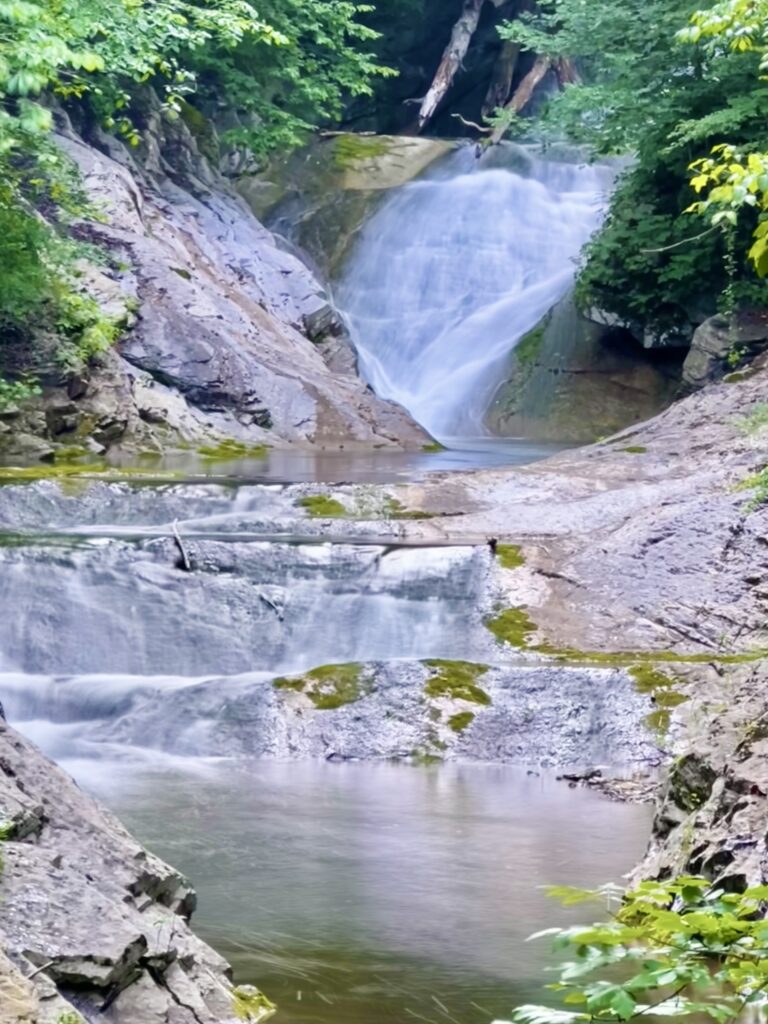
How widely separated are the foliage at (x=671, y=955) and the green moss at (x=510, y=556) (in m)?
9.63

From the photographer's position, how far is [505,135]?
3362cm

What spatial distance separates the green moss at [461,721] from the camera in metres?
10.3

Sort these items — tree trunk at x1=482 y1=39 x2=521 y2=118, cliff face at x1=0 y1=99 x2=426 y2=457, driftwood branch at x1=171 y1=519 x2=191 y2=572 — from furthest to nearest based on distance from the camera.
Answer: tree trunk at x1=482 y1=39 x2=521 y2=118 → cliff face at x1=0 y1=99 x2=426 y2=457 → driftwood branch at x1=171 y1=519 x2=191 y2=572

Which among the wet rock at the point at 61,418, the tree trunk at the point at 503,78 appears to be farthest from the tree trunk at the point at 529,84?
the wet rock at the point at 61,418

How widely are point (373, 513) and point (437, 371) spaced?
13823mm

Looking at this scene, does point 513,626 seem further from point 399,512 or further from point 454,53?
point 454,53

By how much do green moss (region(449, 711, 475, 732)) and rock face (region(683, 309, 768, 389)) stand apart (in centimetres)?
1059

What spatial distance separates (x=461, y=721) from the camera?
1037 cm

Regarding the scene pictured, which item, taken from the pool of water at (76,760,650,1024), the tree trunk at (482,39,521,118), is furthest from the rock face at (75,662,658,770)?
the tree trunk at (482,39,521,118)

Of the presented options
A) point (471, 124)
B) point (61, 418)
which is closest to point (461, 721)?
point (61, 418)

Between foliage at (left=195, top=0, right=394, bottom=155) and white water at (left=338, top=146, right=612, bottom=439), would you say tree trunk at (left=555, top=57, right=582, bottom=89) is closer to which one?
white water at (left=338, top=146, right=612, bottom=439)

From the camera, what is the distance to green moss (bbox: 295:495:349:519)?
1409 cm

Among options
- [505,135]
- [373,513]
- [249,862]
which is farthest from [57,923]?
[505,135]

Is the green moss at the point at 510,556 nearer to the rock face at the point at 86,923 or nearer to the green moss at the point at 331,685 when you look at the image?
the green moss at the point at 331,685
